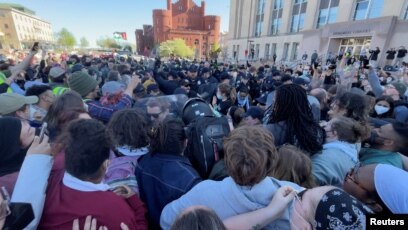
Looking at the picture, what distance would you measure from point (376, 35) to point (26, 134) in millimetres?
25103

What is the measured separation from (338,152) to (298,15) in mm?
33554

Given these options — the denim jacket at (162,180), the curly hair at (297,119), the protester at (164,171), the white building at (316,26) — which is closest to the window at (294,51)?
the white building at (316,26)

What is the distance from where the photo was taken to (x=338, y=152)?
6.50ft

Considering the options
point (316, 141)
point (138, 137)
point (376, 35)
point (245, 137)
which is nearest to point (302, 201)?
point (245, 137)

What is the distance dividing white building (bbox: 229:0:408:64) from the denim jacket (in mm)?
23271

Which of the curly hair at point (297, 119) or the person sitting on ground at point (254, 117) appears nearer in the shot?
the curly hair at point (297, 119)

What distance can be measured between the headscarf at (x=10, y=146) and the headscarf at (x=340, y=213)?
79.9 inches

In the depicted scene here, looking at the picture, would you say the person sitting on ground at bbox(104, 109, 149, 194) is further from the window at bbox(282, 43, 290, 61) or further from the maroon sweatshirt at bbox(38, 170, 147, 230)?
the window at bbox(282, 43, 290, 61)

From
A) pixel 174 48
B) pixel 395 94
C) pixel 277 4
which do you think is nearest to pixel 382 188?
pixel 395 94

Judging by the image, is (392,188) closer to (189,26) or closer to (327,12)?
(327,12)

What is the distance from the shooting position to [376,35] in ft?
61.4

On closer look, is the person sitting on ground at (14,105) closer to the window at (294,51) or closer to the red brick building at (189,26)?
the window at (294,51)

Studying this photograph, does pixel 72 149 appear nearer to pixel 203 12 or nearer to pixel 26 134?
pixel 26 134

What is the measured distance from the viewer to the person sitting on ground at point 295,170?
61.0 inches
